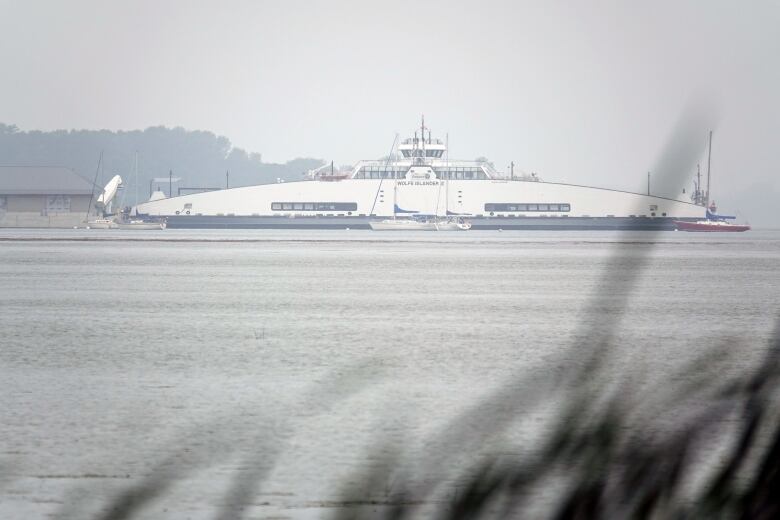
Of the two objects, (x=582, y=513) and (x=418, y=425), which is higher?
(x=582, y=513)

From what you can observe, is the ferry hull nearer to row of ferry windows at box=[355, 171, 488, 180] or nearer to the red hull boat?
row of ferry windows at box=[355, 171, 488, 180]

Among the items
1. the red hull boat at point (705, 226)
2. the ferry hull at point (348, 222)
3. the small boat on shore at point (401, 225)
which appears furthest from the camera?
the red hull boat at point (705, 226)

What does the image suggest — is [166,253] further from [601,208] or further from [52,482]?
[601,208]

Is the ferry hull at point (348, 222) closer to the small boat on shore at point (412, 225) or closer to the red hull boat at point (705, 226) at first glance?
the small boat on shore at point (412, 225)

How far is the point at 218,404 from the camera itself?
10.0 m

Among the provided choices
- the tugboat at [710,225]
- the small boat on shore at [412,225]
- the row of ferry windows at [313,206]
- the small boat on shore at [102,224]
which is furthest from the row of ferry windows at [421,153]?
the small boat on shore at [102,224]

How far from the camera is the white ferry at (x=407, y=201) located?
11019cm

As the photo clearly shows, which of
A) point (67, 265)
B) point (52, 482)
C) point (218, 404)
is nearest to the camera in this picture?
point (52, 482)

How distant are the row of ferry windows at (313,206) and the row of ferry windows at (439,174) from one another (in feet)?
15.6

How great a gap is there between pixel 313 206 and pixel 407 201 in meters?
9.72

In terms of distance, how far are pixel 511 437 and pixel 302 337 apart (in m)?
9.43

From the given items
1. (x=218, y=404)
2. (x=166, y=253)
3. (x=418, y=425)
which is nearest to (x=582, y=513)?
(x=418, y=425)

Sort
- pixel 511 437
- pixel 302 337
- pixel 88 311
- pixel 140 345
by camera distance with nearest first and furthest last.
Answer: pixel 511 437 < pixel 140 345 < pixel 302 337 < pixel 88 311

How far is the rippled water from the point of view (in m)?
6.50
